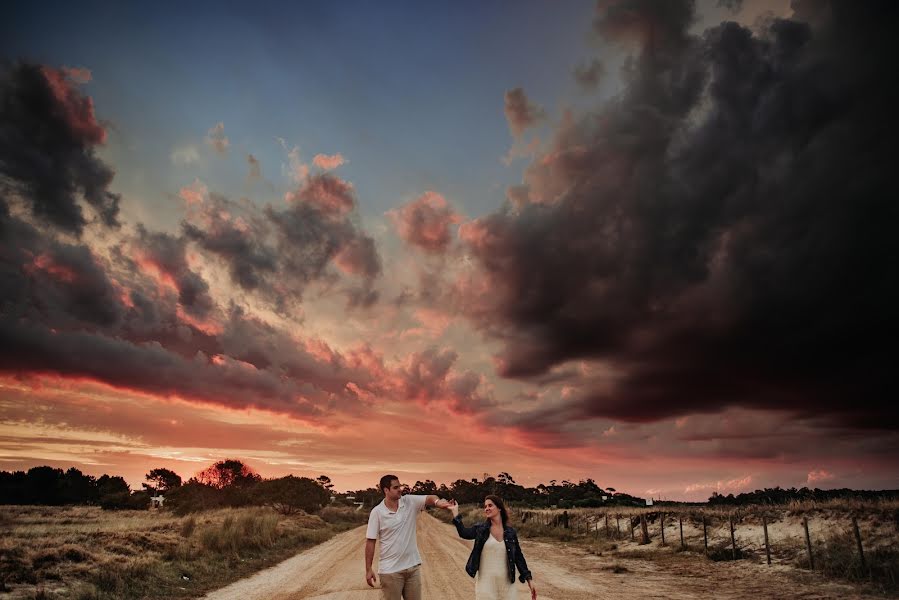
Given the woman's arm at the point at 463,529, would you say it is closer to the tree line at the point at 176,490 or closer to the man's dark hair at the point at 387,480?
the man's dark hair at the point at 387,480

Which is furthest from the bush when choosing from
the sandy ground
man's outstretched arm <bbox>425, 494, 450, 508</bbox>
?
man's outstretched arm <bbox>425, 494, 450, 508</bbox>

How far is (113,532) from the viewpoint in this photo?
2034 cm

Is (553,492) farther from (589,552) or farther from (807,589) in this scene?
(807,589)

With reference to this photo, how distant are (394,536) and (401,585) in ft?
2.05

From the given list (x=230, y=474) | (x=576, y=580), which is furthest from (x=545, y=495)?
(x=576, y=580)

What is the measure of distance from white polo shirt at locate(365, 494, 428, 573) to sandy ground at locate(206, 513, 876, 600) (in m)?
6.98

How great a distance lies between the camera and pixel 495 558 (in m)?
6.75

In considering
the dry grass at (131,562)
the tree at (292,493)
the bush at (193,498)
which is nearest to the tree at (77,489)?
the bush at (193,498)

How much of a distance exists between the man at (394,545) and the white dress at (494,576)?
0.88 metres

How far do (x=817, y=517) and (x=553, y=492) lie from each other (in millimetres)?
126699

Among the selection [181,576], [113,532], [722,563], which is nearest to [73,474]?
[113,532]

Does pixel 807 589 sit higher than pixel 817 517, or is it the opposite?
pixel 817 517

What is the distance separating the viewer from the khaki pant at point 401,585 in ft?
21.2

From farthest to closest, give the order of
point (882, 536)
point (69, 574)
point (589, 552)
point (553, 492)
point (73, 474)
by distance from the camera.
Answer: point (553, 492)
point (73, 474)
point (589, 552)
point (882, 536)
point (69, 574)
